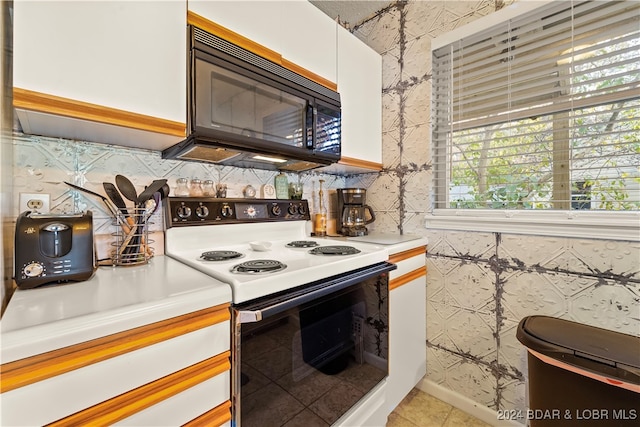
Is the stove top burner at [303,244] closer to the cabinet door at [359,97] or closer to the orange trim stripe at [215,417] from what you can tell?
the cabinet door at [359,97]

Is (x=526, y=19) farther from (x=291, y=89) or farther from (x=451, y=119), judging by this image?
(x=291, y=89)

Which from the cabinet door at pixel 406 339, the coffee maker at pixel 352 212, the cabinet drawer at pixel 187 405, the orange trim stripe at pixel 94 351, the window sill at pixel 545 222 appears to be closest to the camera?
the orange trim stripe at pixel 94 351

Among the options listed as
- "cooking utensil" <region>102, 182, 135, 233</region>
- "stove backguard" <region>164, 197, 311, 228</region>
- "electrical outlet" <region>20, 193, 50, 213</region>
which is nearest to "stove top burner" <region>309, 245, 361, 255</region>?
"stove backguard" <region>164, 197, 311, 228</region>

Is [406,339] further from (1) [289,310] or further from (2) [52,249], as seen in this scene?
(2) [52,249]

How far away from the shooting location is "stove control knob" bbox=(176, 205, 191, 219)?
1181 mm

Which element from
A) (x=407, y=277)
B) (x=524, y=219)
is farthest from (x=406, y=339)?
(x=524, y=219)

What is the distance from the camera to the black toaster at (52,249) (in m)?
0.70

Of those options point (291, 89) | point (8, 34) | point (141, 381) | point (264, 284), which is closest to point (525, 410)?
point (264, 284)

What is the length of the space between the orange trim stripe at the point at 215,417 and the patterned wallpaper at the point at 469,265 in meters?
1.35

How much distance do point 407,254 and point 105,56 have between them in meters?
1.53

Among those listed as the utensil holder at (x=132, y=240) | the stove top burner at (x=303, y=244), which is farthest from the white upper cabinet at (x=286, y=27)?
the stove top burner at (x=303, y=244)

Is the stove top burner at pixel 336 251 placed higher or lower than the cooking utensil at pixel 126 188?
lower

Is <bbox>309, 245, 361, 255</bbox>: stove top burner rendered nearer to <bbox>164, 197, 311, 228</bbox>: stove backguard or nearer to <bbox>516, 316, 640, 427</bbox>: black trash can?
<bbox>164, 197, 311, 228</bbox>: stove backguard

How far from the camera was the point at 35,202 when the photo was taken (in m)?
0.93
